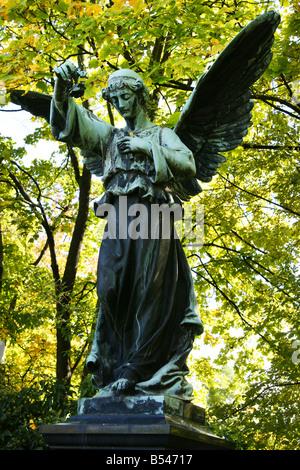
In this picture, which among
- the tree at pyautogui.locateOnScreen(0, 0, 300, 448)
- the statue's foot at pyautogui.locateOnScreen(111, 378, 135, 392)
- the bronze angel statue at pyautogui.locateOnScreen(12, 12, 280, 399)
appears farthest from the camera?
the tree at pyautogui.locateOnScreen(0, 0, 300, 448)

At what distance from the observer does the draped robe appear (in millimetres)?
4008

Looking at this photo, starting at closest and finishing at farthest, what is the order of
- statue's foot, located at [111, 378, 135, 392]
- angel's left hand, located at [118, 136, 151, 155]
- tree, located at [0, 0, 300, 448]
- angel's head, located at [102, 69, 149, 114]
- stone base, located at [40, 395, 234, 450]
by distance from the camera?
stone base, located at [40, 395, 234, 450] < statue's foot, located at [111, 378, 135, 392] < angel's left hand, located at [118, 136, 151, 155] < angel's head, located at [102, 69, 149, 114] < tree, located at [0, 0, 300, 448]

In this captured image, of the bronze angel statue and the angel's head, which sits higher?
the angel's head

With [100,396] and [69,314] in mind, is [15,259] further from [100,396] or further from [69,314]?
[100,396]

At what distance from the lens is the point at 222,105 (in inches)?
187

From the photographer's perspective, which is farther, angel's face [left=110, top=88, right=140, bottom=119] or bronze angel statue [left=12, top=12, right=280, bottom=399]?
angel's face [left=110, top=88, right=140, bottom=119]

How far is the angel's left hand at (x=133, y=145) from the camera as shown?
4168 mm

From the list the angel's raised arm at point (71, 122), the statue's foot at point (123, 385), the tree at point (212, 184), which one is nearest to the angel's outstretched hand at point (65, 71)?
the angel's raised arm at point (71, 122)

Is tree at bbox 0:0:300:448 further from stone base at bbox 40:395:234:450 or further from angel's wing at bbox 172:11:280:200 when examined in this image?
stone base at bbox 40:395:234:450

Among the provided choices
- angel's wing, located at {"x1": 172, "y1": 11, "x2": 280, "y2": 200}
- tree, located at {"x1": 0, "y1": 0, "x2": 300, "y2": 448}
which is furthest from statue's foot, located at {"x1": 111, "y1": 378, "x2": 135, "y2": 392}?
tree, located at {"x1": 0, "y1": 0, "x2": 300, "y2": 448}

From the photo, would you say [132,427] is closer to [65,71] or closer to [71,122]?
[71,122]

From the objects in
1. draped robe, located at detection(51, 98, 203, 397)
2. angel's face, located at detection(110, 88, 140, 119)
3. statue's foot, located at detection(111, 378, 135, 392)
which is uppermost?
angel's face, located at detection(110, 88, 140, 119)

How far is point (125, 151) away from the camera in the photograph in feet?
13.7
